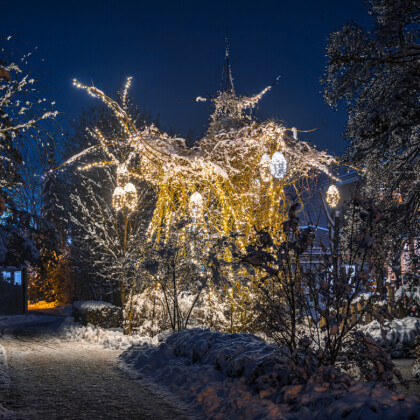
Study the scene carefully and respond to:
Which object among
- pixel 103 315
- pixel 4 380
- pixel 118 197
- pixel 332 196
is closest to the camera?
pixel 4 380

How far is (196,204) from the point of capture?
9.63 metres

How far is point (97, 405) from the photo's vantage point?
16.5ft

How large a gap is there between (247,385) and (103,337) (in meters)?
6.85

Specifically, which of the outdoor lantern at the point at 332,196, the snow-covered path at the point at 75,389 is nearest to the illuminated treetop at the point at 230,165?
the outdoor lantern at the point at 332,196

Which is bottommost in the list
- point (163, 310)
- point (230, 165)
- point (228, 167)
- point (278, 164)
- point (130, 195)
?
point (163, 310)

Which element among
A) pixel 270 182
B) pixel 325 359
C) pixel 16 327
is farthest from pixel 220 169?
pixel 16 327

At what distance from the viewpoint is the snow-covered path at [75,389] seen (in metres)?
4.75

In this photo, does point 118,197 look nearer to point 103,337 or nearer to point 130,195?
point 130,195

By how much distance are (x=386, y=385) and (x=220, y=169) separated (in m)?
5.89

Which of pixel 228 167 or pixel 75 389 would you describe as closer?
pixel 75 389

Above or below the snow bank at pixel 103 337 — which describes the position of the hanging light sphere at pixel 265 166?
above

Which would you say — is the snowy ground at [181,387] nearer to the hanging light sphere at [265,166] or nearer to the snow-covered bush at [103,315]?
the hanging light sphere at [265,166]

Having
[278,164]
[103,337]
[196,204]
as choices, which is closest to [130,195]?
[196,204]

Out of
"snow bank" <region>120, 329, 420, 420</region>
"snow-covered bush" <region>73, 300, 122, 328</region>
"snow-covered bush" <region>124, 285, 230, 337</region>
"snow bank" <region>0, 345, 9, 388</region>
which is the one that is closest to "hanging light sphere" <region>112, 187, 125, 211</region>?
"snow-covered bush" <region>124, 285, 230, 337</region>
